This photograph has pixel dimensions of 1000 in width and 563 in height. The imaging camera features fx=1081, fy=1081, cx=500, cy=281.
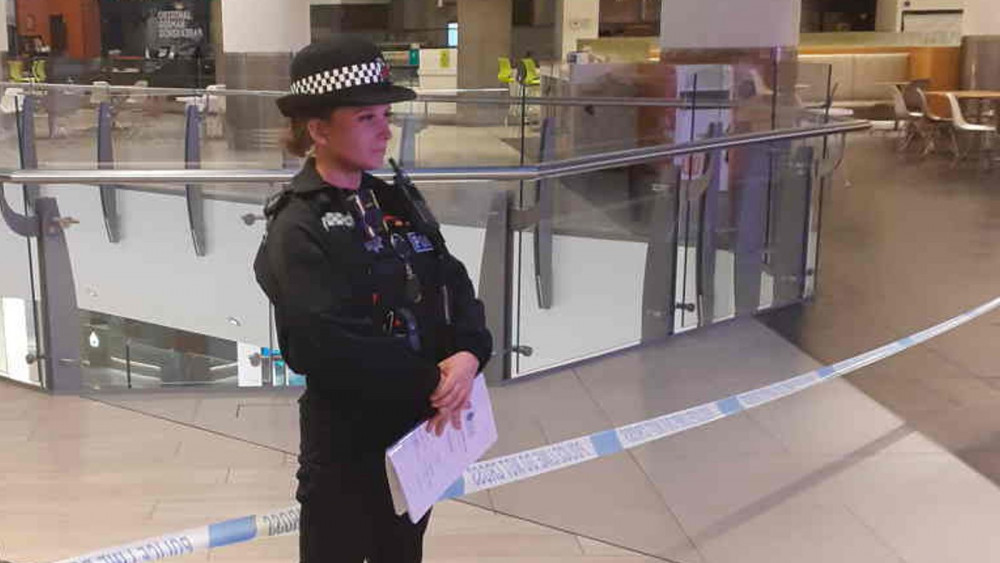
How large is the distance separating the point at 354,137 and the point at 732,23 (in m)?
7.15

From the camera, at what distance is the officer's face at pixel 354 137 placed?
5.80 ft

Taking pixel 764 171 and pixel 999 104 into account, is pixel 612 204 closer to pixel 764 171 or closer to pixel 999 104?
pixel 764 171

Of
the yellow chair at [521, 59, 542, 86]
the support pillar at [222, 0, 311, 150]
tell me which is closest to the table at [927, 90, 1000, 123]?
the yellow chair at [521, 59, 542, 86]

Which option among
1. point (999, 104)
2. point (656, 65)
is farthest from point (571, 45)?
point (656, 65)

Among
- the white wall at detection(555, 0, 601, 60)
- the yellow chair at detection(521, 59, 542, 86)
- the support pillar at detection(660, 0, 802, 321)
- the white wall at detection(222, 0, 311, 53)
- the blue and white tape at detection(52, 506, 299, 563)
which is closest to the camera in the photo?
the blue and white tape at detection(52, 506, 299, 563)

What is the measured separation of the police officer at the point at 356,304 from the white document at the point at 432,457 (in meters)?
0.04

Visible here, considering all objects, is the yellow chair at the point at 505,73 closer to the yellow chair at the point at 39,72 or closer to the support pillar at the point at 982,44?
the support pillar at the point at 982,44

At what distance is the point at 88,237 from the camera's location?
194 inches

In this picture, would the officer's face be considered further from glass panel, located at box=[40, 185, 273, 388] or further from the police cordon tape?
glass panel, located at box=[40, 185, 273, 388]

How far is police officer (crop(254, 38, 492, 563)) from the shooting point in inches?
68.1

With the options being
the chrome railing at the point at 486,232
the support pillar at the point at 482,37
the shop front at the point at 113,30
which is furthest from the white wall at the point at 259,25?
the chrome railing at the point at 486,232

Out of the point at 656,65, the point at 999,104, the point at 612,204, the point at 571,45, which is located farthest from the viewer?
the point at 571,45

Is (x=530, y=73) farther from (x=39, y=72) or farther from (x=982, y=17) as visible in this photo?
(x=39, y=72)

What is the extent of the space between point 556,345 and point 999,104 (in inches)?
437
